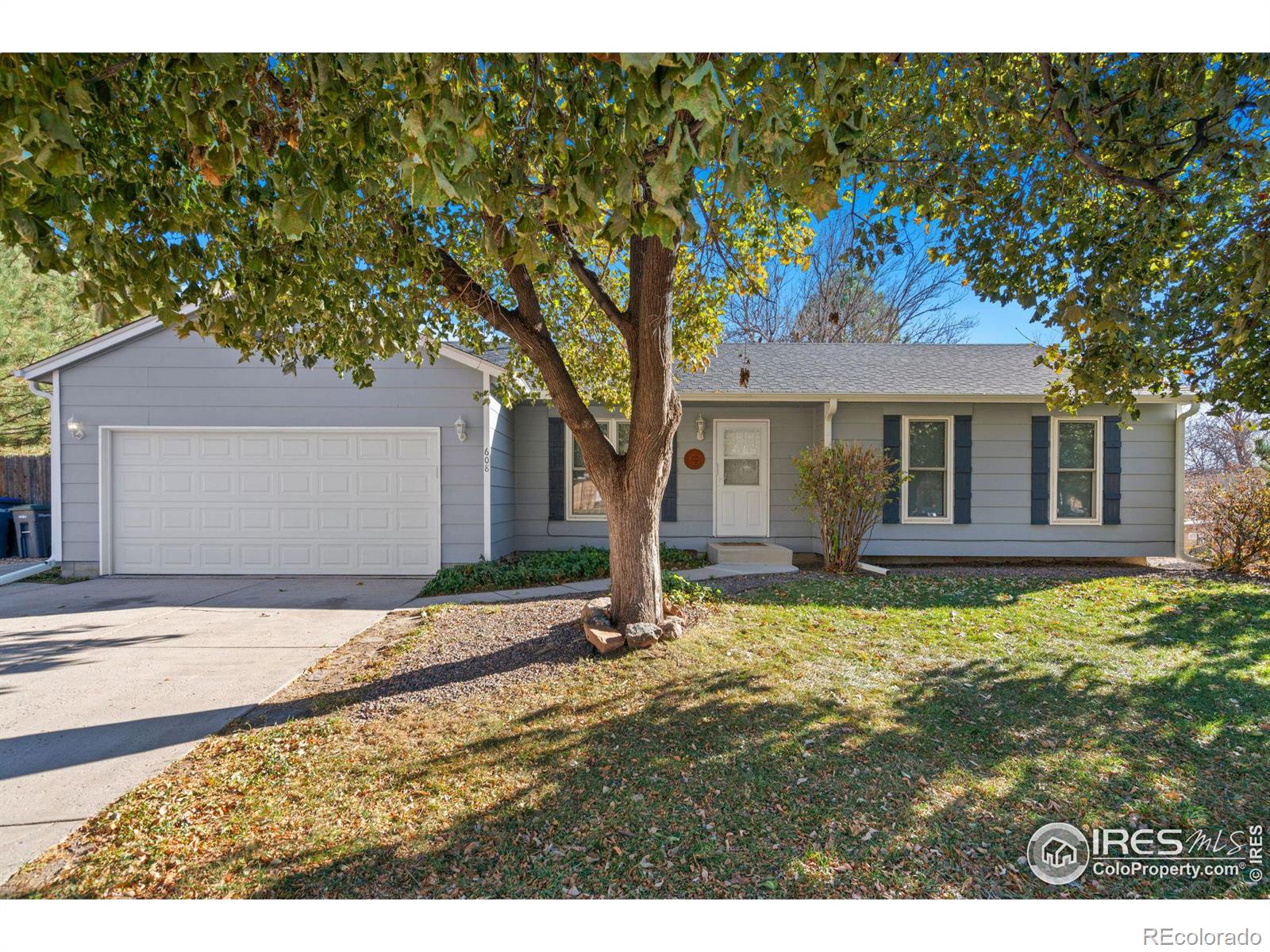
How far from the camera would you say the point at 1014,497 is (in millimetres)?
Result: 8648

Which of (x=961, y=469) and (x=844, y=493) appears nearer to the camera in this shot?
(x=844, y=493)

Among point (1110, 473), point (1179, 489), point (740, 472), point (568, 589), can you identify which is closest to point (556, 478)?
point (568, 589)

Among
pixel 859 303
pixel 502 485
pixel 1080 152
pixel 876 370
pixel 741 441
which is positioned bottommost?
pixel 502 485

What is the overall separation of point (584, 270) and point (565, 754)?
11.0 ft

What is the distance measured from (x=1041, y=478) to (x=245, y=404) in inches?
466

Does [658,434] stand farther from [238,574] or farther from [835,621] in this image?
[238,574]

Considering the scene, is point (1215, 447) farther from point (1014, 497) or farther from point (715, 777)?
point (715, 777)

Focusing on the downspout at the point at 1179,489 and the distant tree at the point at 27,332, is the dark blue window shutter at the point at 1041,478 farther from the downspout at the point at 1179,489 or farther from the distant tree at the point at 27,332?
the distant tree at the point at 27,332

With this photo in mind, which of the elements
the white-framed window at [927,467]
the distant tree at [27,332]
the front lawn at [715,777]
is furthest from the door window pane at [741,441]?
the distant tree at [27,332]

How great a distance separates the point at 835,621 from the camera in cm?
511

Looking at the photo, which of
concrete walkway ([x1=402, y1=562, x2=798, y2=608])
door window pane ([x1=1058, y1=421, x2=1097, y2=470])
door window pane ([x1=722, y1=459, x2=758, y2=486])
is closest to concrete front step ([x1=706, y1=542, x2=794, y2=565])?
concrete walkway ([x1=402, y1=562, x2=798, y2=608])

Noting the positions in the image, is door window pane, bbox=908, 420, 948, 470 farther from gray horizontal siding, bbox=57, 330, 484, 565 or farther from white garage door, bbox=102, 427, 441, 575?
white garage door, bbox=102, 427, 441, 575

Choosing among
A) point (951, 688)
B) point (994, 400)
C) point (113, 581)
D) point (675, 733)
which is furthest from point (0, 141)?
point (994, 400)

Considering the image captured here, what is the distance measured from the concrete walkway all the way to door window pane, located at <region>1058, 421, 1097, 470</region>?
4807mm
